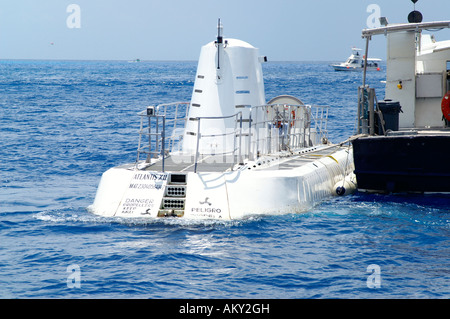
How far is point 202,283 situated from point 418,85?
13495 millimetres

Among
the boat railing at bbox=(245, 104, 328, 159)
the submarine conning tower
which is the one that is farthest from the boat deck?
the submarine conning tower

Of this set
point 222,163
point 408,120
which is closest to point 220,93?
point 222,163

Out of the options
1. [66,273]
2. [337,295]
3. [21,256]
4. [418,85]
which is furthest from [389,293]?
[418,85]

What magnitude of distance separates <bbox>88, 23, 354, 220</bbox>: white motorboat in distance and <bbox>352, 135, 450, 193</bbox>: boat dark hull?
1114mm

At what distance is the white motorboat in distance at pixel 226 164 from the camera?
51.8ft

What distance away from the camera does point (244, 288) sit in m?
11.6

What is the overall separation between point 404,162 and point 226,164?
499 cm

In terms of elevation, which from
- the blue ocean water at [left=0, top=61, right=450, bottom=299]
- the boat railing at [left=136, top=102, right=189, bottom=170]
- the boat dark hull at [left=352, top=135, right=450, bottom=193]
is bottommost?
the blue ocean water at [left=0, top=61, right=450, bottom=299]

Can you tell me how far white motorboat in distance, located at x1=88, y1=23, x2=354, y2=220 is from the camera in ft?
51.8

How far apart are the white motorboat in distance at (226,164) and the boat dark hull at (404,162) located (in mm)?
1114

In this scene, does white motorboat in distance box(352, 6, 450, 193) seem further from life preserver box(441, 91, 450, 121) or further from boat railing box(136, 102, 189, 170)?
boat railing box(136, 102, 189, 170)

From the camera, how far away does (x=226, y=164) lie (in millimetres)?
17938

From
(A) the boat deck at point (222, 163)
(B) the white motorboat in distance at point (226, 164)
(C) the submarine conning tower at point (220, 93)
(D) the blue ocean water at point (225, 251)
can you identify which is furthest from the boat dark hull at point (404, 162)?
(C) the submarine conning tower at point (220, 93)

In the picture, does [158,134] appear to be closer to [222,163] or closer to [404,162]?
[222,163]
